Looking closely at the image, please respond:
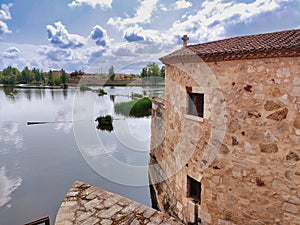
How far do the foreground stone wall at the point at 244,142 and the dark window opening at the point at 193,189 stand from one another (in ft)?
0.24

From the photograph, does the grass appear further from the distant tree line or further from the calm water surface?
the distant tree line

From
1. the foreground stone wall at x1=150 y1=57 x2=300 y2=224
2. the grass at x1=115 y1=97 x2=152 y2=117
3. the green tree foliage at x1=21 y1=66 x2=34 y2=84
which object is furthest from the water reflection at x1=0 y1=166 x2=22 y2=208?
the green tree foliage at x1=21 y1=66 x2=34 y2=84

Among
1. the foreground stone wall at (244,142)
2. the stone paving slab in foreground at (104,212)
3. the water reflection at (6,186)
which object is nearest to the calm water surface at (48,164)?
the water reflection at (6,186)

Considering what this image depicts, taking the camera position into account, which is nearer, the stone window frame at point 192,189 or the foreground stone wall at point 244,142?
the foreground stone wall at point 244,142

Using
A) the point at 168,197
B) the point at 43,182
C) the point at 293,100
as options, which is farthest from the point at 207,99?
the point at 43,182

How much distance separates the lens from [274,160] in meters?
3.32

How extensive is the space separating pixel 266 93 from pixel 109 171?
375 inches

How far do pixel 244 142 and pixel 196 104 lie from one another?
132cm

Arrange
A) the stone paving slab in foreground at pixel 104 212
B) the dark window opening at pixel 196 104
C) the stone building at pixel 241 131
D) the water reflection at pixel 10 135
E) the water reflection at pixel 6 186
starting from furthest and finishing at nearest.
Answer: the water reflection at pixel 10 135, the water reflection at pixel 6 186, the dark window opening at pixel 196 104, the stone paving slab in foreground at pixel 104 212, the stone building at pixel 241 131

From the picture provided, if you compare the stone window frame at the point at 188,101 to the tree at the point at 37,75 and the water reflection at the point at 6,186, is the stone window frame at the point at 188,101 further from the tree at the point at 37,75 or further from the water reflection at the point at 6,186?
the tree at the point at 37,75

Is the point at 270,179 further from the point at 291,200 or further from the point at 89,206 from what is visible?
the point at 89,206

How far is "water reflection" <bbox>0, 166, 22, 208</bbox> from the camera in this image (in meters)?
8.91

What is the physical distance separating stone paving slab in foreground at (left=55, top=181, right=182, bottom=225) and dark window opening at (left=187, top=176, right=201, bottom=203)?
1.37 meters

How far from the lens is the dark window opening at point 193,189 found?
15.5 ft
